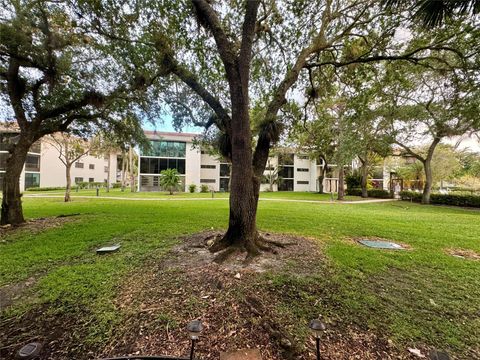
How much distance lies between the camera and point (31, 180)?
28.4 meters

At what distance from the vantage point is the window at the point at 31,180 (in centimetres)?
2791

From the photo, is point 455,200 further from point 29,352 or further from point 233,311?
point 29,352

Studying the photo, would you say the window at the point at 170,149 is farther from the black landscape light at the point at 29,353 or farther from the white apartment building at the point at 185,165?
the black landscape light at the point at 29,353

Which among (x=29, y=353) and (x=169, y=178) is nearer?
(x=29, y=353)

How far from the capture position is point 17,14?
5191 mm

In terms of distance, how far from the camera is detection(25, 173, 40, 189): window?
91.6 feet

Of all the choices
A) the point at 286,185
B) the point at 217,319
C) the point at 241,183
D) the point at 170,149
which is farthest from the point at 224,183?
the point at 217,319

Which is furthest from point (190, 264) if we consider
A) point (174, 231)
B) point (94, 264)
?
point (174, 231)

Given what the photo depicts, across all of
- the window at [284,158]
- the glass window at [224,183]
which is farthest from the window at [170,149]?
the window at [284,158]

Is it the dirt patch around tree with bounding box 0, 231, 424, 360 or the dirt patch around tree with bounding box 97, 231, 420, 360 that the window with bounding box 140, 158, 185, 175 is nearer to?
the dirt patch around tree with bounding box 97, 231, 420, 360

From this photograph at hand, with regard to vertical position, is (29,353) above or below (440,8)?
below

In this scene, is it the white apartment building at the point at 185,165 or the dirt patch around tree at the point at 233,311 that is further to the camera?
the white apartment building at the point at 185,165

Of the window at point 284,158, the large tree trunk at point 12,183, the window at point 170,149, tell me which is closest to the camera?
the large tree trunk at point 12,183

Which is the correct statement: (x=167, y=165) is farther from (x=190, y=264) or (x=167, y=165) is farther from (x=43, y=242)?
(x=190, y=264)
